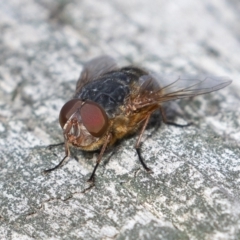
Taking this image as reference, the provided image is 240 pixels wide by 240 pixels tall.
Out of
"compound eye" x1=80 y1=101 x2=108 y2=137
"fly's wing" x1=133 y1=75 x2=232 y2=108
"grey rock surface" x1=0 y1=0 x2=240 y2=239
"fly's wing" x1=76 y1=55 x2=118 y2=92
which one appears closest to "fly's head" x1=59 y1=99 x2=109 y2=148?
"compound eye" x1=80 y1=101 x2=108 y2=137

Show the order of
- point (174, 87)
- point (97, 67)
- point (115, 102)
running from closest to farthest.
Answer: point (115, 102) → point (174, 87) → point (97, 67)

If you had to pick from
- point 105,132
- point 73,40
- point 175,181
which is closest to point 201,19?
point 73,40

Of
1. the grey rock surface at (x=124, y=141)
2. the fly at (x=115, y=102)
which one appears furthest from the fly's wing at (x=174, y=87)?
the grey rock surface at (x=124, y=141)

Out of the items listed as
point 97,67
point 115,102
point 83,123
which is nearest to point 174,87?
point 115,102

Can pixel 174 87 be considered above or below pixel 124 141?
above

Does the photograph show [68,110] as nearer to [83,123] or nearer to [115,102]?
[83,123]

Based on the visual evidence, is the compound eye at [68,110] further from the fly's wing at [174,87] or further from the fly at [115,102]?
the fly's wing at [174,87]

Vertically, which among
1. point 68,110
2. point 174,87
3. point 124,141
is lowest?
point 124,141
